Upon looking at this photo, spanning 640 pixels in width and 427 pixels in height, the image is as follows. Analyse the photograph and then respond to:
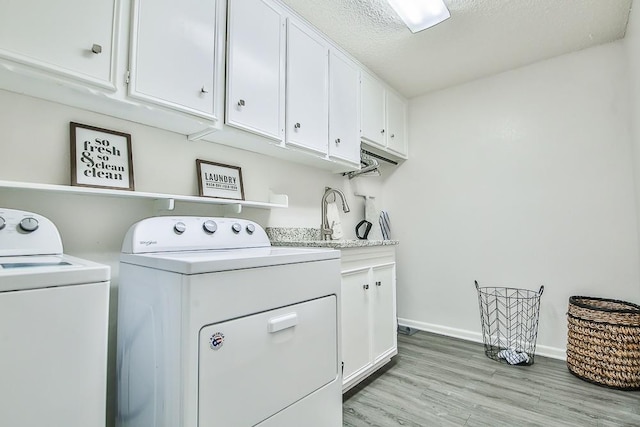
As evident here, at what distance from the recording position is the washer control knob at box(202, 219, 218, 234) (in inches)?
59.4

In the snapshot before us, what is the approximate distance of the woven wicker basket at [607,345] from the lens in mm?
1883

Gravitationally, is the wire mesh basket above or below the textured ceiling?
below

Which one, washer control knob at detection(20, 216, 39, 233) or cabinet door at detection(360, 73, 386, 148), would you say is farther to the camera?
cabinet door at detection(360, 73, 386, 148)

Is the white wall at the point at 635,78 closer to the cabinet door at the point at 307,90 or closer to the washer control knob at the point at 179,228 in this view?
the cabinet door at the point at 307,90

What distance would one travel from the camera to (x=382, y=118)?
282 cm

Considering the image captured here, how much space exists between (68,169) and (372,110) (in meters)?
2.17

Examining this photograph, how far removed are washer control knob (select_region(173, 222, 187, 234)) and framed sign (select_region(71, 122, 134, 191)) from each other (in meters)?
0.28

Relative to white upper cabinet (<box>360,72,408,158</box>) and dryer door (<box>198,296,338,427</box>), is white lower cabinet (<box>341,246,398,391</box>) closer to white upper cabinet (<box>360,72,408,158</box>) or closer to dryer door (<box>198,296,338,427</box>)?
dryer door (<box>198,296,338,427</box>)

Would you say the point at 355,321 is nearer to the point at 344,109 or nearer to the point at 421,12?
the point at 344,109

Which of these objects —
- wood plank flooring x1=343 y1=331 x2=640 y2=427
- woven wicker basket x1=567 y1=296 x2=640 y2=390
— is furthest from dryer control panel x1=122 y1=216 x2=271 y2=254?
woven wicker basket x1=567 y1=296 x2=640 y2=390

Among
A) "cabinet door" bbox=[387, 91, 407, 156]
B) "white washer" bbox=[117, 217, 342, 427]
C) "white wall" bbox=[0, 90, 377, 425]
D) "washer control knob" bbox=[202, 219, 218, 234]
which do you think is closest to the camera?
"white washer" bbox=[117, 217, 342, 427]

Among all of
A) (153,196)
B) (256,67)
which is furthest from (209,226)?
(256,67)

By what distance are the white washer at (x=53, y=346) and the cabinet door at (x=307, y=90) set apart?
1.37m

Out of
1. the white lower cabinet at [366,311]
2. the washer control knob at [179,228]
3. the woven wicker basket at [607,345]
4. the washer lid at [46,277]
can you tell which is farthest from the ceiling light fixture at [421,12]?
the woven wicker basket at [607,345]
